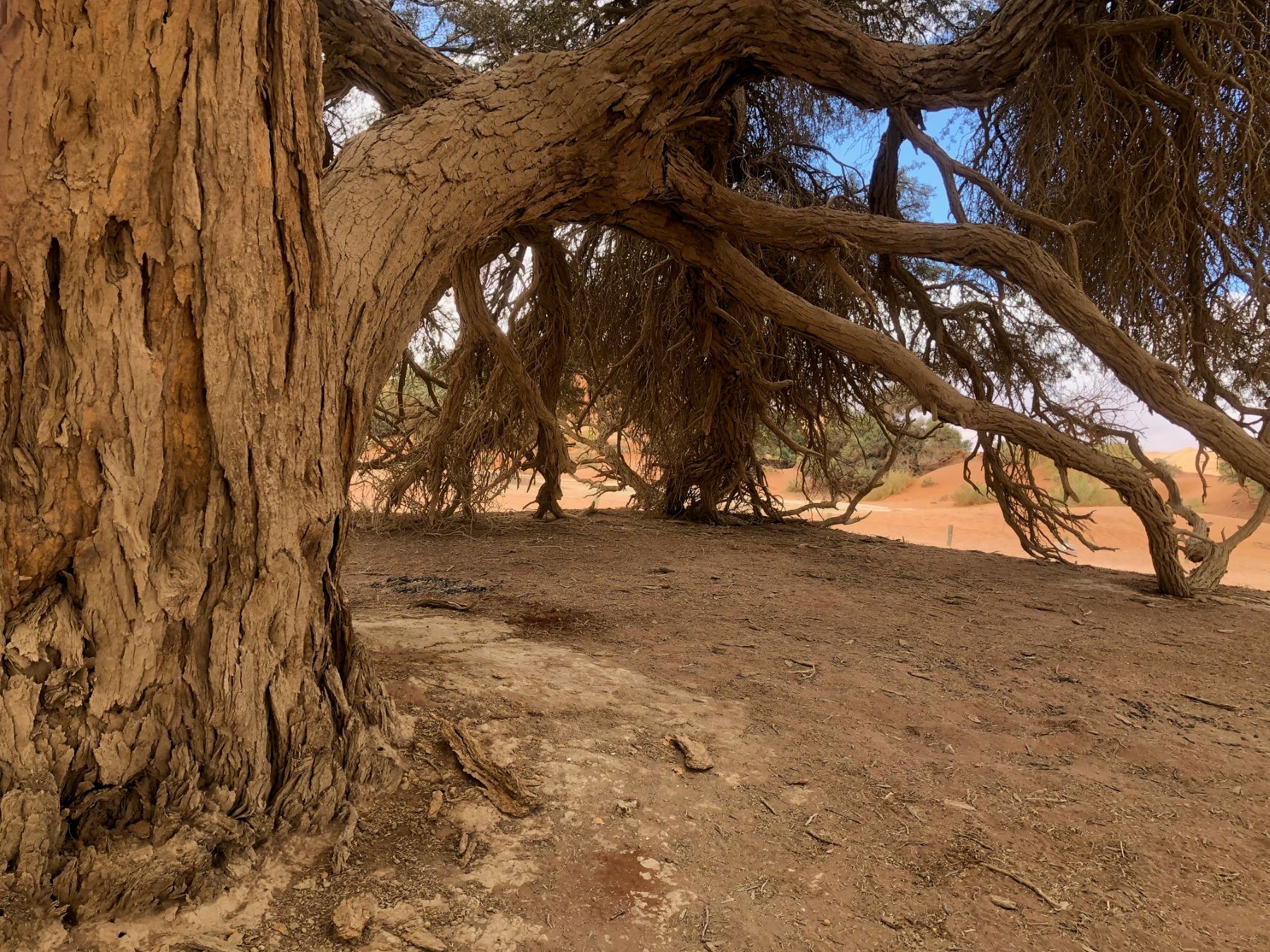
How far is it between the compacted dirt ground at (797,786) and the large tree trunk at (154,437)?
231 mm

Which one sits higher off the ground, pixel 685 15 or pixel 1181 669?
pixel 685 15

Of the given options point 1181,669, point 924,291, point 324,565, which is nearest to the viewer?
point 324,565

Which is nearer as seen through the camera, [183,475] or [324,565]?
[183,475]

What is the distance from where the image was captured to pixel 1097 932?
1759mm

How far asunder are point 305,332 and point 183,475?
1.27ft

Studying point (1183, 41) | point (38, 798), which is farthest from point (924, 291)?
point (38, 798)

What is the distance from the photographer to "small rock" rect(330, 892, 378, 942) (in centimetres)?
155

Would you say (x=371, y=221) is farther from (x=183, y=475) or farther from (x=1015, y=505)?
(x=1015, y=505)

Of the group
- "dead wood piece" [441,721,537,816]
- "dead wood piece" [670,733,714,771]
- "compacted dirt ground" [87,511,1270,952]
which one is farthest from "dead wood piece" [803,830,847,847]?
"dead wood piece" [441,721,537,816]

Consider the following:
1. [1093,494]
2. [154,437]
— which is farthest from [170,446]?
[1093,494]

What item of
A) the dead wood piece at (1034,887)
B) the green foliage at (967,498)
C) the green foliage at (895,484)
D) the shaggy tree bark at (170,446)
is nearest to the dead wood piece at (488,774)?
the shaggy tree bark at (170,446)

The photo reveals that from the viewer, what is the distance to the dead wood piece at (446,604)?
149 inches

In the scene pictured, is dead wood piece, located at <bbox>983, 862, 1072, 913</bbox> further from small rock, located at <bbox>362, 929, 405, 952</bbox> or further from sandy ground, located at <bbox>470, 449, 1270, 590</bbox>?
sandy ground, located at <bbox>470, 449, 1270, 590</bbox>

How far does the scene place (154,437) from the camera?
160cm
